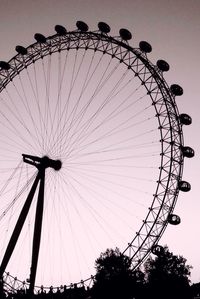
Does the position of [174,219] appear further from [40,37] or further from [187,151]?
[40,37]

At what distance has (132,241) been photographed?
72.9ft

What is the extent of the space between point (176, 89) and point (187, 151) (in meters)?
4.75

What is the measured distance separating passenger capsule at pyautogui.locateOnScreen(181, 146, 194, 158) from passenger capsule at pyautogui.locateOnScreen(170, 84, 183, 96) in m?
4.13

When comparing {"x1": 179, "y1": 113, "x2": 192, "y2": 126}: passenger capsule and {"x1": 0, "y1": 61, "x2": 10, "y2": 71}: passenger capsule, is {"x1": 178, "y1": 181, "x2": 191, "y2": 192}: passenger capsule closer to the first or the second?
{"x1": 179, "y1": 113, "x2": 192, "y2": 126}: passenger capsule

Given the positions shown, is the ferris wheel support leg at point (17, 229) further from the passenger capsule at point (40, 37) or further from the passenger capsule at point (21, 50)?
the passenger capsule at point (40, 37)

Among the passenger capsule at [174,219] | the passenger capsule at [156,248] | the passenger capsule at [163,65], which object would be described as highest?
the passenger capsule at [163,65]

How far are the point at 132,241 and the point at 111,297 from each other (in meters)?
4.25

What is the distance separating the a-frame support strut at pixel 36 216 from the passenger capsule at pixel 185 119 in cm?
930

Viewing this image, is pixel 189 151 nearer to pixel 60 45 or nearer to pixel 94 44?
pixel 94 44

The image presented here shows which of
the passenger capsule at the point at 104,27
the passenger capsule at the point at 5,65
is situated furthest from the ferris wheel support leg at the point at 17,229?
the passenger capsule at the point at 104,27

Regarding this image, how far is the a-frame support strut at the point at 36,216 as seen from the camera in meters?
19.0

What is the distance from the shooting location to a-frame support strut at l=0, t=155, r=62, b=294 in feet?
62.5

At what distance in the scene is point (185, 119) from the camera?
2445 cm

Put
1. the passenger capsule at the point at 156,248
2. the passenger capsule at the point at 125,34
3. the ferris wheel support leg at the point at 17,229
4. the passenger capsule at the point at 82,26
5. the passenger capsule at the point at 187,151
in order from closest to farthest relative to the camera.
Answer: the ferris wheel support leg at the point at 17,229
the passenger capsule at the point at 156,248
the passenger capsule at the point at 187,151
the passenger capsule at the point at 125,34
the passenger capsule at the point at 82,26
